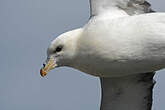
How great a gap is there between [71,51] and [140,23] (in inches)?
61.3

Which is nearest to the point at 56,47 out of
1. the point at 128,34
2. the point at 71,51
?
the point at 71,51

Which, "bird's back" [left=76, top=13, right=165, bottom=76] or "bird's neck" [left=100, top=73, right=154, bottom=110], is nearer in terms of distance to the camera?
"bird's back" [left=76, top=13, right=165, bottom=76]

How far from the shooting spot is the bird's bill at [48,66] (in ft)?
60.1

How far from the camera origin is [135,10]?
1892cm

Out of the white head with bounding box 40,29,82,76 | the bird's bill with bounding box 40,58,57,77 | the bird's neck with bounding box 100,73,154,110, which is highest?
the white head with bounding box 40,29,82,76

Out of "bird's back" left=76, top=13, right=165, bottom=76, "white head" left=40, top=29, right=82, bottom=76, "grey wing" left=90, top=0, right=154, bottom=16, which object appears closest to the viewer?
"bird's back" left=76, top=13, right=165, bottom=76

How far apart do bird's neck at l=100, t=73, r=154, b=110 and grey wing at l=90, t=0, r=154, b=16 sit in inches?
56.0

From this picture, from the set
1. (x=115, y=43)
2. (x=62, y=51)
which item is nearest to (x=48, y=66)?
(x=62, y=51)

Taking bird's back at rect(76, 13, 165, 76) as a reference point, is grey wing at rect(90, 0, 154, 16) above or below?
above

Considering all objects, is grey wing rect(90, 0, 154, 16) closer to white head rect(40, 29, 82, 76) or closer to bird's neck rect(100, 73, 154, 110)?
white head rect(40, 29, 82, 76)

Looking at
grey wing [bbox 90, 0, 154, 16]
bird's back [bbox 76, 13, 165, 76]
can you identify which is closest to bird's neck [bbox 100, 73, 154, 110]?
grey wing [bbox 90, 0, 154, 16]

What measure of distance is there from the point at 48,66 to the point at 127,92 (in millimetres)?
2196

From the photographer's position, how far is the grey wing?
1845cm

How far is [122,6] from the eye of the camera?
1878 centimetres
